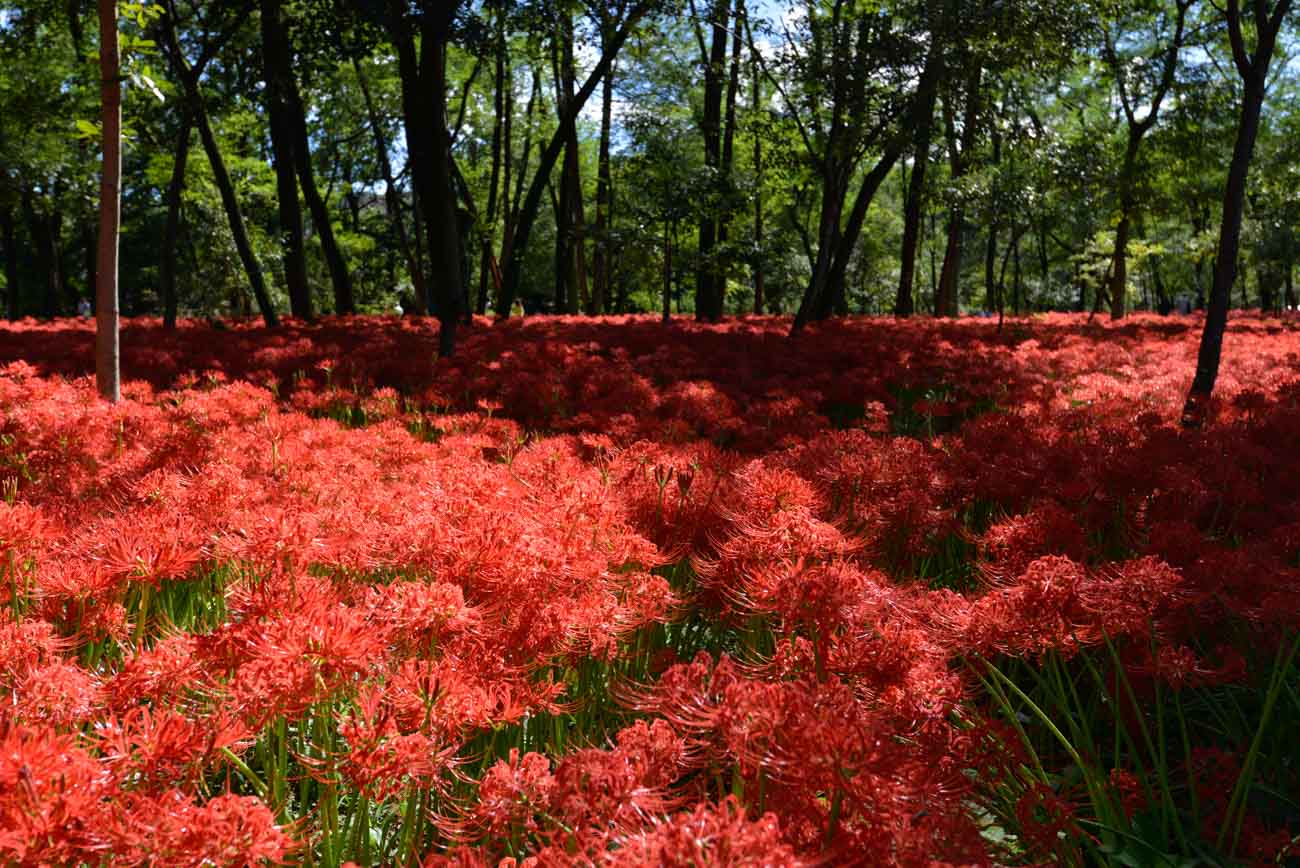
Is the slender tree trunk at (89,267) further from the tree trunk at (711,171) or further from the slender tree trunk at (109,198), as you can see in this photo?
the slender tree trunk at (109,198)

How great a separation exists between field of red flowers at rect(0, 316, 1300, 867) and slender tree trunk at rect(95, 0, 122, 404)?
3.25ft

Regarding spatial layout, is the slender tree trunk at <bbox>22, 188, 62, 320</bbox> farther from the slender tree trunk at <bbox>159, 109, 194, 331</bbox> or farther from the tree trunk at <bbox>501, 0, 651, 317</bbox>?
the tree trunk at <bbox>501, 0, 651, 317</bbox>

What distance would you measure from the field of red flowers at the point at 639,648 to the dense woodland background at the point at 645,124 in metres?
4.11

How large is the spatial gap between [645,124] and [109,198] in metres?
11.9

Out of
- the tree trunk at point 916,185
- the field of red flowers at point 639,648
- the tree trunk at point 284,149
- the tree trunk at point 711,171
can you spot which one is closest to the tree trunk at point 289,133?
the tree trunk at point 284,149

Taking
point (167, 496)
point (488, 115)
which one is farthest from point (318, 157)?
point (167, 496)

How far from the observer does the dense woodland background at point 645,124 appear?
458 inches

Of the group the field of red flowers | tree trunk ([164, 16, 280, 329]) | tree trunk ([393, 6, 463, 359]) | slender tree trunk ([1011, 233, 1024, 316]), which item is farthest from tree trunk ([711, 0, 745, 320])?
the field of red flowers

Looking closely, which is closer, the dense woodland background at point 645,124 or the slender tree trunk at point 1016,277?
the dense woodland background at point 645,124

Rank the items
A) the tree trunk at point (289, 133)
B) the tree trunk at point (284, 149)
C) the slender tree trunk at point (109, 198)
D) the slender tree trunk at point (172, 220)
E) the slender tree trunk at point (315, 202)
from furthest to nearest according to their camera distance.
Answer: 1. the slender tree trunk at point (315, 202)
2. the tree trunk at point (284, 149)
3. the tree trunk at point (289, 133)
4. the slender tree trunk at point (172, 220)
5. the slender tree trunk at point (109, 198)

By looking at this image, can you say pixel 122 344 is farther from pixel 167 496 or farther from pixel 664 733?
pixel 664 733

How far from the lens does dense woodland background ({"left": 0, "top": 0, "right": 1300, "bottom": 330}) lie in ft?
38.1

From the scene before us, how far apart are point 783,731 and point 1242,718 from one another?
1.68 m

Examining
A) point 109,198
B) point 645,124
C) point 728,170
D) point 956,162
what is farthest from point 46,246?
point 956,162
